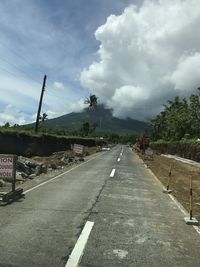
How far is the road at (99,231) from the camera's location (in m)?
7.61

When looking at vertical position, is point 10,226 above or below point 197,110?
below

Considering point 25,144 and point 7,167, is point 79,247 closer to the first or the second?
point 7,167

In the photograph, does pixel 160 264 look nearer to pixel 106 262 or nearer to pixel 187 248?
pixel 106 262

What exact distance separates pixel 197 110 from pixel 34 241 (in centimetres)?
7322

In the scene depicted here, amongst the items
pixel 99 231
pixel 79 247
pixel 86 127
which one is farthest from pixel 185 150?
pixel 86 127

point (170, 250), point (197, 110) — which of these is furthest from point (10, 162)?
point (197, 110)

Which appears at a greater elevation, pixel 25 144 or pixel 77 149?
pixel 77 149

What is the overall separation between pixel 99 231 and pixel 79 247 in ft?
5.15

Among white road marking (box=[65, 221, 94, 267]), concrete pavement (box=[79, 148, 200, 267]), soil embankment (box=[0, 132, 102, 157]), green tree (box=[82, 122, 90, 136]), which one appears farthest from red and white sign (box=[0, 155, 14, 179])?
green tree (box=[82, 122, 90, 136])

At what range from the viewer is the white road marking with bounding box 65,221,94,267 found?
7.25 meters

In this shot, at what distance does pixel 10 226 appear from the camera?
9875 millimetres

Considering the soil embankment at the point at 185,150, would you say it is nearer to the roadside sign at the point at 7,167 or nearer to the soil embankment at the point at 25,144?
the soil embankment at the point at 25,144

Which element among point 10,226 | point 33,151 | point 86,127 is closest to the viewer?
point 10,226

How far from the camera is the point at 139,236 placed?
954 cm
